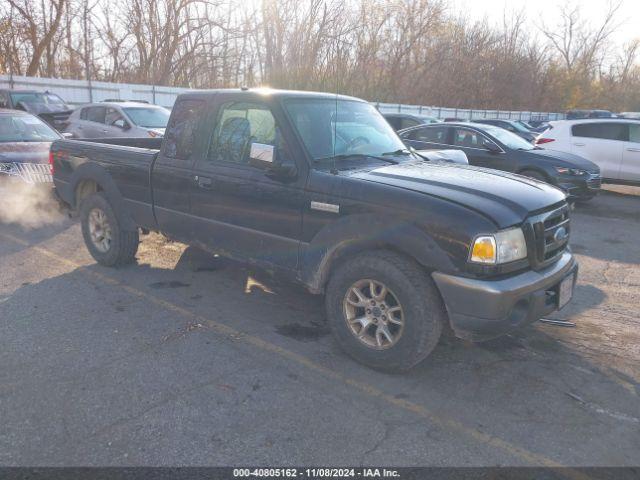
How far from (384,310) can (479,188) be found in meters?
1.07

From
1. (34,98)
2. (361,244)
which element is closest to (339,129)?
(361,244)

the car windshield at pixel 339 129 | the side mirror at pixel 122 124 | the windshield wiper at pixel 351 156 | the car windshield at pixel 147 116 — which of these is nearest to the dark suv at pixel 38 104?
the side mirror at pixel 122 124

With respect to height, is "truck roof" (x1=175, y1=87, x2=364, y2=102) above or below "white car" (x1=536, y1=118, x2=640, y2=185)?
above

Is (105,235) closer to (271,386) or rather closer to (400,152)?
(271,386)

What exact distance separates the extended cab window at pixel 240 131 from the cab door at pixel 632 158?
32.6 feet

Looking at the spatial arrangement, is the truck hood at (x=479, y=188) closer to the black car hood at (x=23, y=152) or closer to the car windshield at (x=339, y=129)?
the car windshield at (x=339, y=129)

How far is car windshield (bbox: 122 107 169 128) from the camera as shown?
1231cm

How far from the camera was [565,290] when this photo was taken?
3707 millimetres

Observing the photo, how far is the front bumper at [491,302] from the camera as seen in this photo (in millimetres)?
3150

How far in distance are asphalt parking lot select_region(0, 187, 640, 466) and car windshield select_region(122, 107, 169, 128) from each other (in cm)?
762

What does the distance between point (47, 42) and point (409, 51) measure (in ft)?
77.5

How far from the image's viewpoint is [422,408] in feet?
10.6

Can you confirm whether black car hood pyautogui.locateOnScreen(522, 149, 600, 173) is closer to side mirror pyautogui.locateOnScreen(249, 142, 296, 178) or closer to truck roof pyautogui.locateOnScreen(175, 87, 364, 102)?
truck roof pyautogui.locateOnScreen(175, 87, 364, 102)

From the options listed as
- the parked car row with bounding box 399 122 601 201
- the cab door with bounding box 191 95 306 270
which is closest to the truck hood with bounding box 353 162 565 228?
the cab door with bounding box 191 95 306 270
